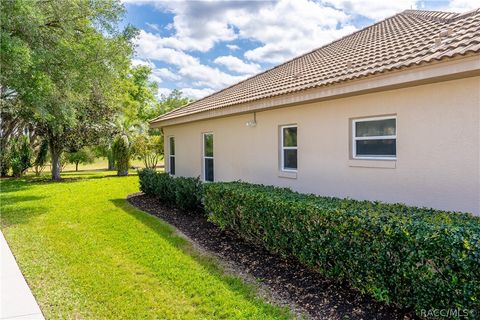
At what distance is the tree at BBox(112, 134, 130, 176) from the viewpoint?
967 inches

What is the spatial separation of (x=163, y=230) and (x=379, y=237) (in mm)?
5818

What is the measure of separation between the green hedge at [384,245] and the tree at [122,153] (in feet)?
66.5

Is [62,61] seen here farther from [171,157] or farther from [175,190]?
[175,190]

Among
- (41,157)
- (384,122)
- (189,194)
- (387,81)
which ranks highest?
(387,81)

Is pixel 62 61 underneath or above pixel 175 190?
above

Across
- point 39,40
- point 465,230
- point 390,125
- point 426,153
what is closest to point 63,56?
point 39,40

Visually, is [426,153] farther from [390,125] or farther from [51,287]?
[51,287]

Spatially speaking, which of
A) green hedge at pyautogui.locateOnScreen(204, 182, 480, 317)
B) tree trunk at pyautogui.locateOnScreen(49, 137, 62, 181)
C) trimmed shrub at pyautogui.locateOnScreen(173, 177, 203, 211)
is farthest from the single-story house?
tree trunk at pyautogui.locateOnScreen(49, 137, 62, 181)

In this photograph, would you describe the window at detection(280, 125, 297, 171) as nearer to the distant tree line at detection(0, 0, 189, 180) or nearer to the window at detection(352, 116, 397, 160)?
the window at detection(352, 116, 397, 160)

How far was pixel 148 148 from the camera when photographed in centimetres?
2764

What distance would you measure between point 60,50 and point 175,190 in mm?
6277

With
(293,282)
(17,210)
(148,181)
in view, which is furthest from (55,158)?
(293,282)

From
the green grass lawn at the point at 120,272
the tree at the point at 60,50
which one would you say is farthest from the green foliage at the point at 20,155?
the green grass lawn at the point at 120,272

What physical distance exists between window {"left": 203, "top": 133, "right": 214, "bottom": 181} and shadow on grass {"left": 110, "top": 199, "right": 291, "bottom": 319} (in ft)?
8.85
